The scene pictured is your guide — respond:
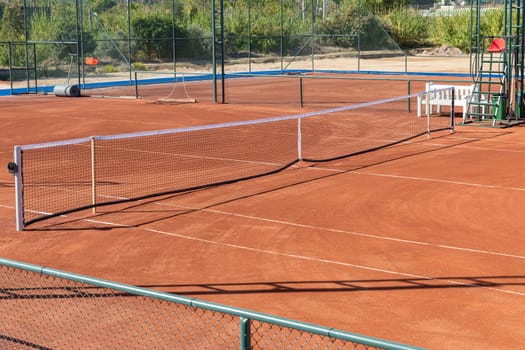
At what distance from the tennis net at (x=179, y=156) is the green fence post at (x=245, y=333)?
914cm

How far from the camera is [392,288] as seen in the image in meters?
10.5

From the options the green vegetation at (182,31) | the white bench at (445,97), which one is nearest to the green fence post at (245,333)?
the white bench at (445,97)

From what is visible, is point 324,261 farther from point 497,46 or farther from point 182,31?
point 182,31

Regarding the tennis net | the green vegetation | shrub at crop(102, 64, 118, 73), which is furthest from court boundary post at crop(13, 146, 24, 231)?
shrub at crop(102, 64, 118, 73)

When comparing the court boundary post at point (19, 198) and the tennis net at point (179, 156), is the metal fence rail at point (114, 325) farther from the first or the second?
the tennis net at point (179, 156)

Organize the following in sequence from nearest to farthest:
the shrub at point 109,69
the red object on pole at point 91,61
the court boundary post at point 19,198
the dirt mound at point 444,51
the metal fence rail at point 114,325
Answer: the metal fence rail at point 114,325 → the court boundary post at point 19,198 → the red object on pole at point 91,61 → the shrub at point 109,69 → the dirt mound at point 444,51

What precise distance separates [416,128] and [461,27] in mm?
42626

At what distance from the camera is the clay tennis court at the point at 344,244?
31.7 feet

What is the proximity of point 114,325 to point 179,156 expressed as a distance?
1194 cm

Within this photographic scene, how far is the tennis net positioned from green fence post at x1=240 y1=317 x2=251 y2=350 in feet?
30.0

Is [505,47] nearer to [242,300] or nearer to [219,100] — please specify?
[219,100]

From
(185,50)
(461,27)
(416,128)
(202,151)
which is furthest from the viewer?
(461,27)

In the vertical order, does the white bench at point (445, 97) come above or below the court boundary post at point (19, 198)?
above

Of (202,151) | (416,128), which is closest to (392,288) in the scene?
(202,151)
